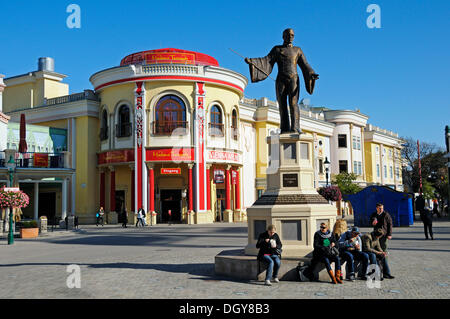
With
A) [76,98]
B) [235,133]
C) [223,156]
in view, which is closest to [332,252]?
[223,156]

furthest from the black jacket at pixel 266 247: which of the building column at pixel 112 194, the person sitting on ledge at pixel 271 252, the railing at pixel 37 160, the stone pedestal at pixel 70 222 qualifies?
the building column at pixel 112 194

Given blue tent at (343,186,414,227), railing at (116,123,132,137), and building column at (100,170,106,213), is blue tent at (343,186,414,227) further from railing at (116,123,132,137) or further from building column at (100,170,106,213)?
building column at (100,170,106,213)

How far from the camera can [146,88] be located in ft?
116

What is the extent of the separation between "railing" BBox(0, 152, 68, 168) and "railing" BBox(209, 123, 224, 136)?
36.8ft

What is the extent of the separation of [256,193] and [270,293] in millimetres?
35427

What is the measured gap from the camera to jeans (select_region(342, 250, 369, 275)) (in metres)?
9.42

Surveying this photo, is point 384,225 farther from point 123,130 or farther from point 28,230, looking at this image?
point 123,130

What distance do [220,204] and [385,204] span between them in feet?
48.4

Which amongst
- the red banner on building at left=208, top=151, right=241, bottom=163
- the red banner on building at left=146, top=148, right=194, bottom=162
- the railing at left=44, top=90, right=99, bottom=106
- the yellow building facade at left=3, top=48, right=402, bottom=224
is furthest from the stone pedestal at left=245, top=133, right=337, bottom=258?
the railing at left=44, top=90, right=99, bottom=106

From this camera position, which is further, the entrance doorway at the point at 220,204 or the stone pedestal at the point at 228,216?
the entrance doorway at the point at 220,204

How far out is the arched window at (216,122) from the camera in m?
36.1

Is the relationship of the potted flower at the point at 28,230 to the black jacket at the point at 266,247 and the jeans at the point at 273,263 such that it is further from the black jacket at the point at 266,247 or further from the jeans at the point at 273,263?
the jeans at the point at 273,263

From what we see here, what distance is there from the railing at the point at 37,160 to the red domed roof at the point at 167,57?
9401mm

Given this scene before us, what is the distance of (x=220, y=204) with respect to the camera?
38.8 metres
